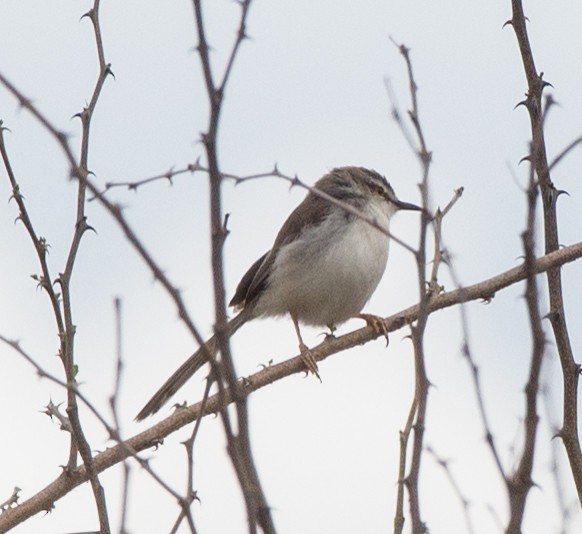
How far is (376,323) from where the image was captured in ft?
20.6

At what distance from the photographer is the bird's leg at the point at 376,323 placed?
19.2 ft

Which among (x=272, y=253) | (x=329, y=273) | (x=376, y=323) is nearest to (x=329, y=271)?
(x=329, y=273)

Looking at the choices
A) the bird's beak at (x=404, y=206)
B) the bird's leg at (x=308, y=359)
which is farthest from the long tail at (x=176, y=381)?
the bird's beak at (x=404, y=206)

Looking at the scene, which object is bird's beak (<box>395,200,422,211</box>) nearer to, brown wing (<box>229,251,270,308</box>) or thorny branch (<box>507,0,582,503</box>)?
brown wing (<box>229,251,270,308</box>)

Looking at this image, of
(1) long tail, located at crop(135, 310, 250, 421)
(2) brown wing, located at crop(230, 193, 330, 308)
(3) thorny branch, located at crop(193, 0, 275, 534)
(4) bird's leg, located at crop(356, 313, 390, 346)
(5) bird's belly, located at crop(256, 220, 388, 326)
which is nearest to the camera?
(3) thorny branch, located at crop(193, 0, 275, 534)

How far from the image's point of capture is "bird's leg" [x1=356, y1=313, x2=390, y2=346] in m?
5.84

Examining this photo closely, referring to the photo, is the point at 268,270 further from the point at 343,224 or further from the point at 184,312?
the point at 184,312

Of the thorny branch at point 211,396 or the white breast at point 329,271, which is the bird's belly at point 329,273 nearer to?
the white breast at point 329,271

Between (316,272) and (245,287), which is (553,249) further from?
(245,287)

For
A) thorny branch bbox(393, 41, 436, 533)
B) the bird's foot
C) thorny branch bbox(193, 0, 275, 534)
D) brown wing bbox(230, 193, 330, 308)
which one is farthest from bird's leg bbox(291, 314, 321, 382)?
thorny branch bbox(193, 0, 275, 534)

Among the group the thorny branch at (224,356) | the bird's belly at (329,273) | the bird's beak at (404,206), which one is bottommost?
the thorny branch at (224,356)

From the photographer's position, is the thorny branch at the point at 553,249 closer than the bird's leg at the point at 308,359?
Yes

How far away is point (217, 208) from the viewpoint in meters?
2.18

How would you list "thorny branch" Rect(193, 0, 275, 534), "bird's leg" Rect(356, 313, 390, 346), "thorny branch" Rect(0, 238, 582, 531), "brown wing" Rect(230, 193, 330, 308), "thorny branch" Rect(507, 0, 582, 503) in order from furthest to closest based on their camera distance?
"brown wing" Rect(230, 193, 330, 308) < "bird's leg" Rect(356, 313, 390, 346) < "thorny branch" Rect(0, 238, 582, 531) < "thorny branch" Rect(507, 0, 582, 503) < "thorny branch" Rect(193, 0, 275, 534)
